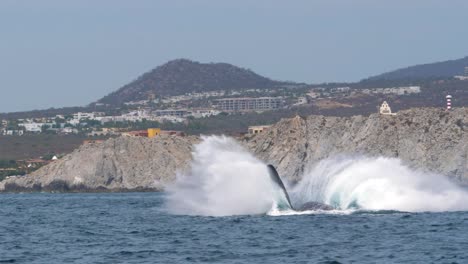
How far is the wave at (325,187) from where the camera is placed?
208 ft

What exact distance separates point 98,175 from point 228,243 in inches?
4861

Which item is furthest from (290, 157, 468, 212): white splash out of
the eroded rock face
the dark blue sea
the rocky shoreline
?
the eroded rock face

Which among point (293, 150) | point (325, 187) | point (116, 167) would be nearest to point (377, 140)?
point (293, 150)

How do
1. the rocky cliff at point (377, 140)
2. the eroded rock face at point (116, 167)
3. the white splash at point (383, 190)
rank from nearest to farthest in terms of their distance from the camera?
the white splash at point (383, 190), the rocky cliff at point (377, 140), the eroded rock face at point (116, 167)

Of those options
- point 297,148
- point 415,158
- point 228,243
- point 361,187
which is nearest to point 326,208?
point 361,187

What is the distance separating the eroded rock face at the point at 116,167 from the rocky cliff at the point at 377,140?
11284 mm

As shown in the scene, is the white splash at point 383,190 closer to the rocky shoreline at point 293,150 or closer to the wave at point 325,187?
the wave at point 325,187

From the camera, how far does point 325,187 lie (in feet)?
217

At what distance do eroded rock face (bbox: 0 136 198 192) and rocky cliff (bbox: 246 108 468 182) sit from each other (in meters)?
11.3

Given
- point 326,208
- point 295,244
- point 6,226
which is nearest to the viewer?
point 295,244

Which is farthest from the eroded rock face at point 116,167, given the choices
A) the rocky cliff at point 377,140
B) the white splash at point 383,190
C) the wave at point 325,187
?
the white splash at point 383,190

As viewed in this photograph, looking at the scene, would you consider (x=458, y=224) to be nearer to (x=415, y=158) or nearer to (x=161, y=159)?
(x=415, y=158)

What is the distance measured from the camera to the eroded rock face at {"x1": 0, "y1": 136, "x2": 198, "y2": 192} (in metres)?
Result: 170

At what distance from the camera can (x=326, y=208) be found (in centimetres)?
6291
